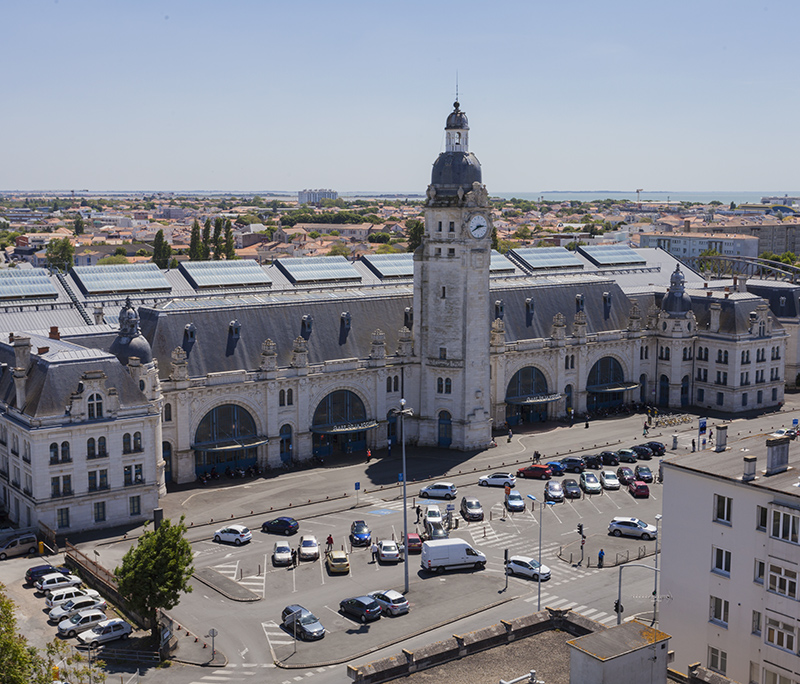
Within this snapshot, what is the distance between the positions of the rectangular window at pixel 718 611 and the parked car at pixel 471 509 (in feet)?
109

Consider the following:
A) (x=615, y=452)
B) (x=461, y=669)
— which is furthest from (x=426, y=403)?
(x=461, y=669)

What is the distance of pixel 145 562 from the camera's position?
6059cm

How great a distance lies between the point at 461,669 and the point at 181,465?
57855 millimetres

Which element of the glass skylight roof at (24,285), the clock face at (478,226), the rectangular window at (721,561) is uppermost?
the clock face at (478,226)

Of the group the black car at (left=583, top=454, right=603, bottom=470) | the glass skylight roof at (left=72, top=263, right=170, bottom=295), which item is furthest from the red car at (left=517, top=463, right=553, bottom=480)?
the glass skylight roof at (left=72, top=263, right=170, bottom=295)

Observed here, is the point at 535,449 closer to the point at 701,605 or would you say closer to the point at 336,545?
the point at 336,545

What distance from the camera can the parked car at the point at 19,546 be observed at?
252 feet

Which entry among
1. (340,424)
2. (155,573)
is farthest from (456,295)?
(155,573)

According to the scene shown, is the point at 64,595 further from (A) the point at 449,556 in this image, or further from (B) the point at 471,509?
(B) the point at 471,509

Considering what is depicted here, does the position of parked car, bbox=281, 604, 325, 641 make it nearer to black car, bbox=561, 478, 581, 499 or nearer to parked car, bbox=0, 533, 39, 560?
parked car, bbox=0, 533, 39, 560

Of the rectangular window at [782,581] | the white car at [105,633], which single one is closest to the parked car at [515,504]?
the white car at [105,633]

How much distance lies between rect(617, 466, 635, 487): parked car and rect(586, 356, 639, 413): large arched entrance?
28.1m

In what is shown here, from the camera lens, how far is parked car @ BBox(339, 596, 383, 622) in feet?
215

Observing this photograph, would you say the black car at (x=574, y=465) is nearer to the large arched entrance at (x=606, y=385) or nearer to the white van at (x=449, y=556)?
the large arched entrance at (x=606, y=385)
